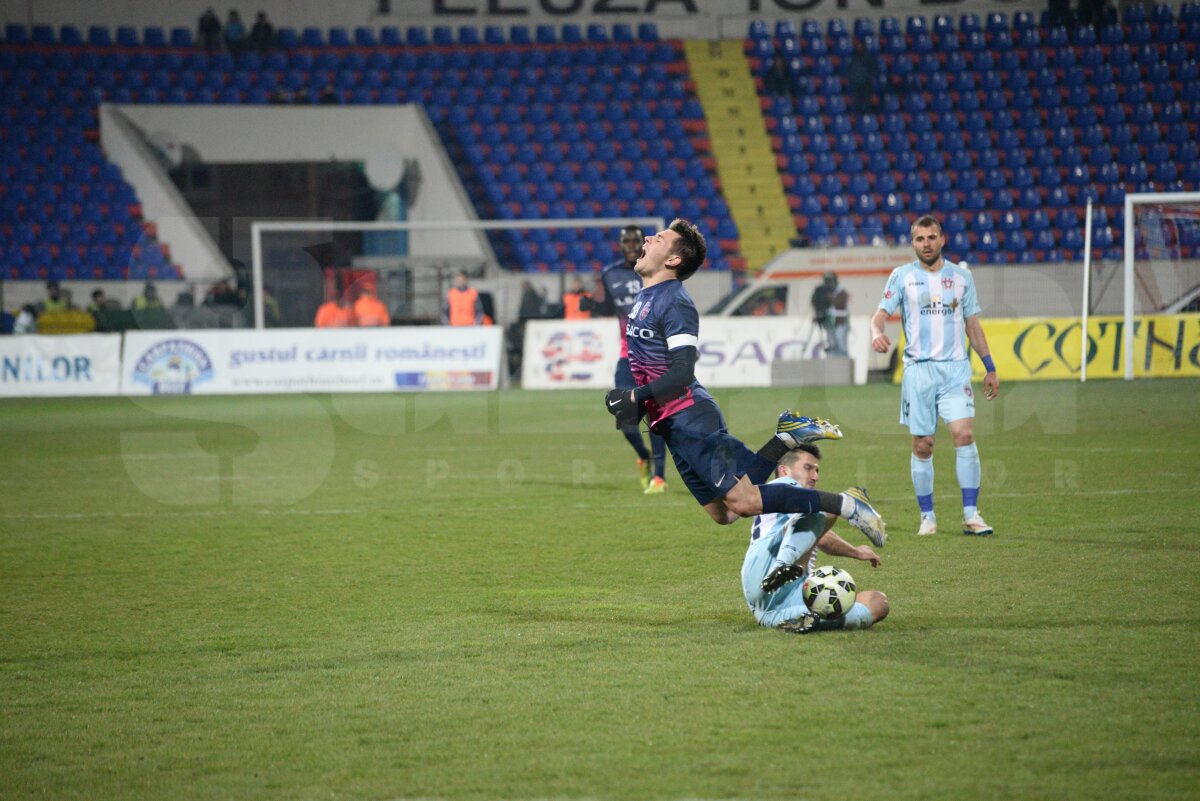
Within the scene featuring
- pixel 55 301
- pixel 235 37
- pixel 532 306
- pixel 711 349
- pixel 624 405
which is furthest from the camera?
pixel 235 37

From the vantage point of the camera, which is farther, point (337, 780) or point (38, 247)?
point (38, 247)

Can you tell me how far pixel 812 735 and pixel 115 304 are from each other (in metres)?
26.3

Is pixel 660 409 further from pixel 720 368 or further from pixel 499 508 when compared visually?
pixel 720 368

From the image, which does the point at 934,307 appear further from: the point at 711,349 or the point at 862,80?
the point at 862,80

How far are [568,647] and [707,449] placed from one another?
1233mm

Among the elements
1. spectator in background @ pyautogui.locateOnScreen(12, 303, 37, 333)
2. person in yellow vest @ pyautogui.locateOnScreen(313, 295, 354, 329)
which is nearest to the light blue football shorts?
person in yellow vest @ pyautogui.locateOnScreen(313, 295, 354, 329)

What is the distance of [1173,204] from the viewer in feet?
79.5

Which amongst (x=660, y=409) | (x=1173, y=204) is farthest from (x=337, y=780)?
(x=1173, y=204)

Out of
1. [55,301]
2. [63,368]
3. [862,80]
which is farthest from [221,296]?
[862,80]

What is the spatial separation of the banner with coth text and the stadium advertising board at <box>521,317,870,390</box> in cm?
180

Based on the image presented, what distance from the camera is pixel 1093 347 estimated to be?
75.7 ft

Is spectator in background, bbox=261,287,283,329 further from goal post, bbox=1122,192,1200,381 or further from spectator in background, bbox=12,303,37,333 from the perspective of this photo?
goal post, bbox=1122,192,1200,381

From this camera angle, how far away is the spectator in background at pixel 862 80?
3556cm

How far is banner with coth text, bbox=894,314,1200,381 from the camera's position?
22328mm
